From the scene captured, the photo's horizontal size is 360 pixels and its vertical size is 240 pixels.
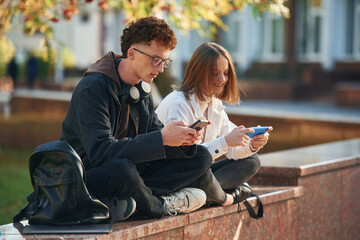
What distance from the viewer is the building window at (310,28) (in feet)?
94.0

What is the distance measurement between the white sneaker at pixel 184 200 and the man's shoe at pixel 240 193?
0.54 metres

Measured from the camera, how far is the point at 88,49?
136 feet

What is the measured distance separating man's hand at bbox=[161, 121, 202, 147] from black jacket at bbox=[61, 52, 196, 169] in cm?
4

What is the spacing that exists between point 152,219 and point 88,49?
3784 centimetres

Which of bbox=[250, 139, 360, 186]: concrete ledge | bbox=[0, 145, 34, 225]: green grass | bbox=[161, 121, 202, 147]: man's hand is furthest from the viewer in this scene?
bbox=[0, 145, 34, 225]: green grass

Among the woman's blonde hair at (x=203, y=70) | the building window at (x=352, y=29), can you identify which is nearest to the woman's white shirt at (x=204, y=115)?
the woman's blonde hair at (x=203, y=70)

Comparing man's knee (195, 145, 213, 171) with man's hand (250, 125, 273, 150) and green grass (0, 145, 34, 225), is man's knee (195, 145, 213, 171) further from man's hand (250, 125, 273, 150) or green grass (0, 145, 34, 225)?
green grass (0, 145, 34, 225)

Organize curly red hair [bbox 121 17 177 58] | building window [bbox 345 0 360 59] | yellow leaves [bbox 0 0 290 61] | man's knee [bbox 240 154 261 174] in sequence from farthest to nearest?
building window [bbox 345 0 360 59]
yellow leaves [bbox 0 0 290 61]
man's knee [bbox 240 154 261 174]
curly red hair [bbox 121 17 177 58]

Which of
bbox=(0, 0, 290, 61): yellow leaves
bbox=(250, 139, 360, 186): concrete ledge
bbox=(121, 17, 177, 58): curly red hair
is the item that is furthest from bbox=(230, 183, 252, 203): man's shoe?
bbox=(0, 0, 290, 61): yellow leaves

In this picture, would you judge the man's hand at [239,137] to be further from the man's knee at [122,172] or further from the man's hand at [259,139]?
the man's knee at [122,172]

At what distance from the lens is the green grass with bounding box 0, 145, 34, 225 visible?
783cm

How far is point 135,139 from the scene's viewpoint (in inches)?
165

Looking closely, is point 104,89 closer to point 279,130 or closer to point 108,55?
point 108,55

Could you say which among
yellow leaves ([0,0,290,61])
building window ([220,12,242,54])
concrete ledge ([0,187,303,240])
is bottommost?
building window ([220,12,242,54])
